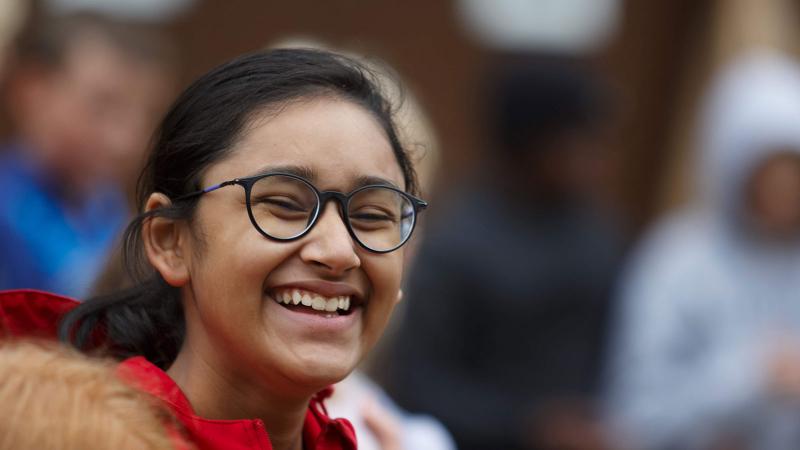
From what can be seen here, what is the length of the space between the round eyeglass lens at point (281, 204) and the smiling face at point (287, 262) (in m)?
0.02

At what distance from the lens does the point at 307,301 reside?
1945 millimetres

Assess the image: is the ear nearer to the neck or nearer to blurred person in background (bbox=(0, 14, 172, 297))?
the neck

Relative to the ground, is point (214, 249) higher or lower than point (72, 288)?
higher

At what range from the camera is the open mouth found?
1.95 metres

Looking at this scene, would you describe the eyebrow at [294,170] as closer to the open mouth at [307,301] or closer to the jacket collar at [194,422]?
the open mouth at [307,301]

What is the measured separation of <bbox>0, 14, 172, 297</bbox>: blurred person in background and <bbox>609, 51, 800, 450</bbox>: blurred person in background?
6.18ft

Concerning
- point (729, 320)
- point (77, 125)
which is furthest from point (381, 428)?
point (729, 320)

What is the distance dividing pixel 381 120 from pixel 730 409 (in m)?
2.98

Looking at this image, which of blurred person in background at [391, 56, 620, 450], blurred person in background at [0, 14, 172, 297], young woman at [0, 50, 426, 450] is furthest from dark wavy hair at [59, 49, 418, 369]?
blurred person in background at [391, 56, 620, 450]

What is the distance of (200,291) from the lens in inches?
78.3

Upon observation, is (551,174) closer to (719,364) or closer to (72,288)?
(719,364)

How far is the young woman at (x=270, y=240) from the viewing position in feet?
6.32

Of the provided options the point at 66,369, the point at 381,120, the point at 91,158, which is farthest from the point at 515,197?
the point at 66,369

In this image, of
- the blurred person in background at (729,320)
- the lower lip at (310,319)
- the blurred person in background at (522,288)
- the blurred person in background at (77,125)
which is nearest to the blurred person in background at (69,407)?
the lower lip at (310,319)
